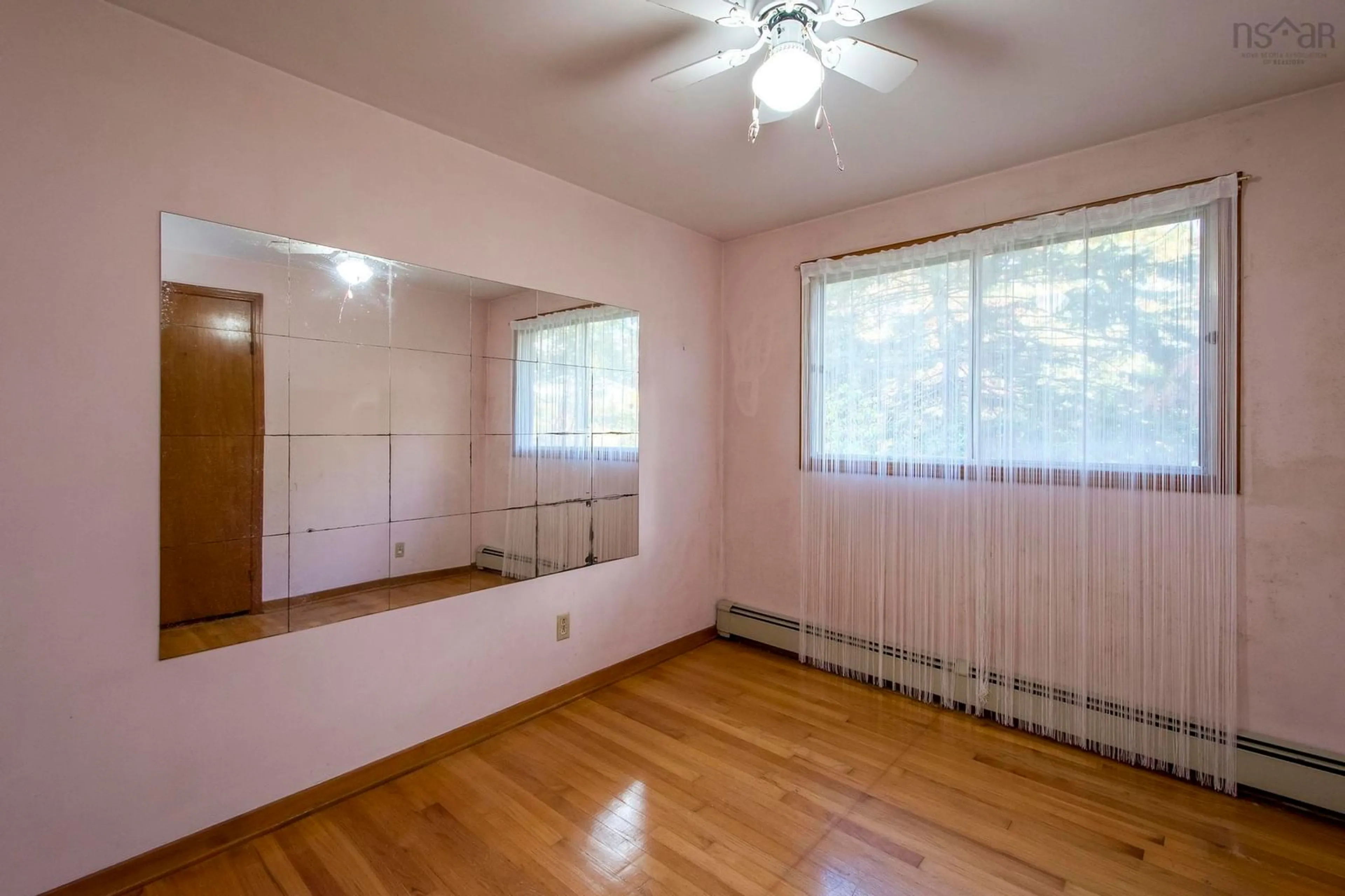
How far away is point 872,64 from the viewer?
1.66m

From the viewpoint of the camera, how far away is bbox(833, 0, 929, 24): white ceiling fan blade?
140cm

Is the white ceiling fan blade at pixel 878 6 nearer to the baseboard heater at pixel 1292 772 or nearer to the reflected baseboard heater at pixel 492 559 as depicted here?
the reflected baseboard heater at pixel 492 559

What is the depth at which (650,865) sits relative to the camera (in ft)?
6.10

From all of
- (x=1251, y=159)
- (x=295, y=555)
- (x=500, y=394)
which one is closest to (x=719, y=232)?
(x=500, y=394)

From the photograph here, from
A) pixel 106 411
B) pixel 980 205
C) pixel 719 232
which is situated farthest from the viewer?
pixel 719 232

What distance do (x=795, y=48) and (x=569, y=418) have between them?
1.87 meters

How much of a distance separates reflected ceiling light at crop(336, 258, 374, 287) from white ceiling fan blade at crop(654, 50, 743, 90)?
4.12ft

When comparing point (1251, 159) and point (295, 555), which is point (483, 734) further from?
point (1251, 159)

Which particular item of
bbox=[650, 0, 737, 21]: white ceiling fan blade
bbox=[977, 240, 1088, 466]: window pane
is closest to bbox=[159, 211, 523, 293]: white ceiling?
bbox=[650, 0, 737, 21]: white ceiling fan blade

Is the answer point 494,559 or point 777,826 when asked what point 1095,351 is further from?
point 494,559

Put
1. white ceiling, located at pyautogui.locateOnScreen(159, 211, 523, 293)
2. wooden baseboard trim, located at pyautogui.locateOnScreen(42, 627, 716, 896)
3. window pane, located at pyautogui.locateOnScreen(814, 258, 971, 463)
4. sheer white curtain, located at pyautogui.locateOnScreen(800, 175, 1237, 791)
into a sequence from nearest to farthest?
wooden baseboard trim, located at pyautogui.locateOnScreen(42, 627, 716, 896), white ceiling, located at pyautogui.locateOnScreen(159, 211, 523, 293), sheer white curtain, located at pyautogui.locateOnScreen(800, 175, 1237, 791), window pane, located at pyautogui.locateOnScreen(814, 258, 971, 463)

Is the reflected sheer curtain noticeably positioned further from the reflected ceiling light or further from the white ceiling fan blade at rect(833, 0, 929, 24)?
the white ceiling fan blade at rect(833, 0, 929, 24)

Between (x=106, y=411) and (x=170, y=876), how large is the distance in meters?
1.41

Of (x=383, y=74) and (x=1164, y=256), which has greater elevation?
(x=383, y=74)
